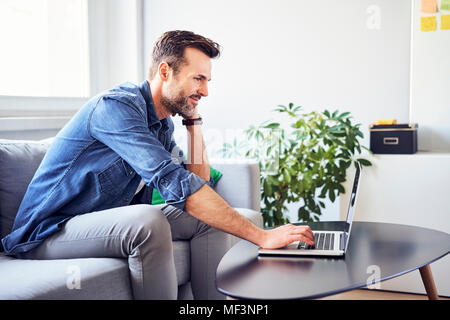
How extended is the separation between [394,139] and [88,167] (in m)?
1.43

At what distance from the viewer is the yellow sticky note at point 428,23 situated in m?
2.26

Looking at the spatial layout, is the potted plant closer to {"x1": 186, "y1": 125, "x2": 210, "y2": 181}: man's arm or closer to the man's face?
{"x1": 186, "y1": 125, "x2": 210, "y2": 181}: man's arm

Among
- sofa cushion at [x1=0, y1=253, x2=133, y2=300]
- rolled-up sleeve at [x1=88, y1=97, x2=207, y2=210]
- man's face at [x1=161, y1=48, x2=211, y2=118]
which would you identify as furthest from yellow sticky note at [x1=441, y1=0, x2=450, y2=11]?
sofa cushion at [x1=0, y1=253, x2=133, y2=300]

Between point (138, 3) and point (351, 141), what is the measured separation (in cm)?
166

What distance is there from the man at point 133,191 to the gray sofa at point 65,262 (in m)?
0.05

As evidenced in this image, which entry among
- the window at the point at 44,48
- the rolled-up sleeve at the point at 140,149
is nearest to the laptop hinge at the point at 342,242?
the rolled-up sleeve at the point at 140,149

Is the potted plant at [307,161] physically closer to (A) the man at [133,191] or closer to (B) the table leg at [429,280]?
(A) the man at [133,191]

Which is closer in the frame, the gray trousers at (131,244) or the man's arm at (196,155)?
the gray trousers at (131,244)

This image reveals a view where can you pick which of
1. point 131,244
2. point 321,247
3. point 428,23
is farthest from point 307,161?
point 131,244

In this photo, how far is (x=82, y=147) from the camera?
1416 mm

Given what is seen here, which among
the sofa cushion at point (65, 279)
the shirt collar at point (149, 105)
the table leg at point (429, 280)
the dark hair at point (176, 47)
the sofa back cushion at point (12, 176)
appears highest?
the dark hair at point (176, 47)

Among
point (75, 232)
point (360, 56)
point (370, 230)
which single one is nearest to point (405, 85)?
point (360, 56)

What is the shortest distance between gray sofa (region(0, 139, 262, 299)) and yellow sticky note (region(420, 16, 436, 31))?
1.06m

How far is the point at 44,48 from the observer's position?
8.39 feet
